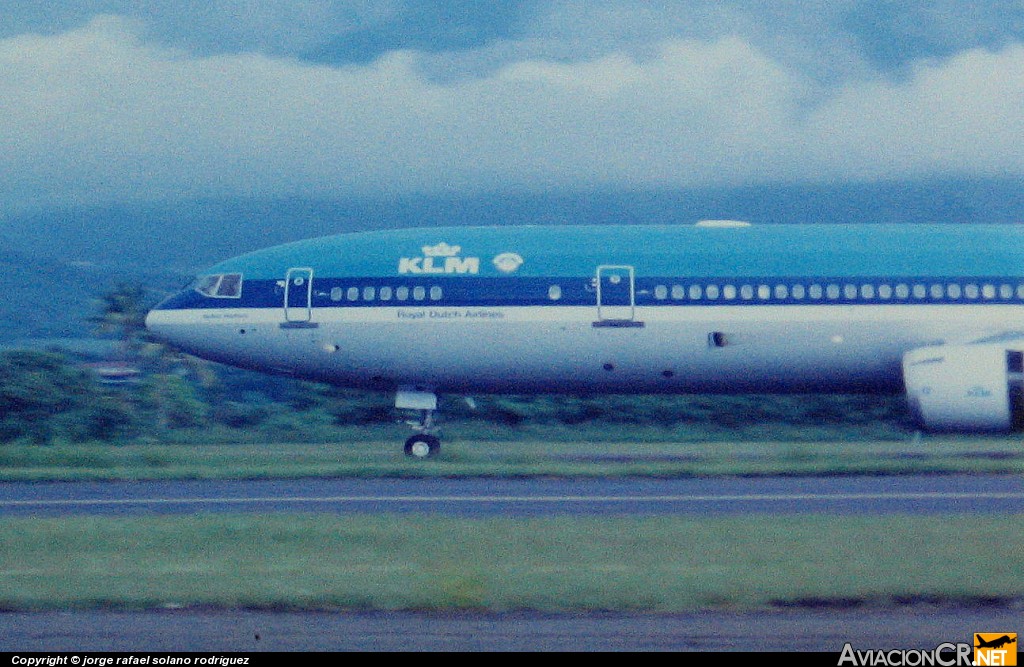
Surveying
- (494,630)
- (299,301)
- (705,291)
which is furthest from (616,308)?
(494,630)

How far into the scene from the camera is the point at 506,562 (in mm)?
11680

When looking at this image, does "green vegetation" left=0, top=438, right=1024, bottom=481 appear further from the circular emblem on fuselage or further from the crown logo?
the crown logo

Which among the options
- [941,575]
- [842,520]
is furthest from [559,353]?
[941,575]

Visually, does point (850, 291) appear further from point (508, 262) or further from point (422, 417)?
point (422, 417)

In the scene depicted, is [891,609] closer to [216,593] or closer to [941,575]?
[941,575]

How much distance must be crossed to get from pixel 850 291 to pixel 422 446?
→ 21.8 ft

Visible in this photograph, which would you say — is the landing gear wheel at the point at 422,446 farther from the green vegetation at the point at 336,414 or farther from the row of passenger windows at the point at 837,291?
the green vegetation at the point at 336,414

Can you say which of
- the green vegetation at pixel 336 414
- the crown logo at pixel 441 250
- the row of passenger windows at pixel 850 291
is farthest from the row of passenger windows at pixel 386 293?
the green vegetation at pixel 336 414

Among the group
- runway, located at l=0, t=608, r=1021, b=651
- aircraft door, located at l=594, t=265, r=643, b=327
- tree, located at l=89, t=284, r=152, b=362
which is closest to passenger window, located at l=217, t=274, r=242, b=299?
aircraft door, located at l=594, t=265, r=643, b=327

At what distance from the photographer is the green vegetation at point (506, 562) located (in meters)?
10.0

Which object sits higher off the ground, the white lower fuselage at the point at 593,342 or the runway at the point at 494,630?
the white lower fuselage at the point at 593,342

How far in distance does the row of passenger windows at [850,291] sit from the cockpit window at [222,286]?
6.28 meters

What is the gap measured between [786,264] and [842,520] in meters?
9.49

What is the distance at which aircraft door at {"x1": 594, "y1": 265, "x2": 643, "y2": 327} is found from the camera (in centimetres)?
2278
